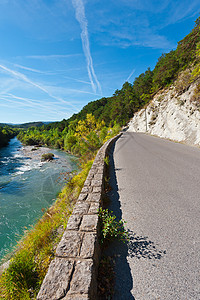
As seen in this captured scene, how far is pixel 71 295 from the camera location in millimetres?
1254

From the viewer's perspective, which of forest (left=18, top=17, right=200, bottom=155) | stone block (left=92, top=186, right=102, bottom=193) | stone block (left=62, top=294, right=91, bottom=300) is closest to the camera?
stone block (left=62, top=294, right=91, bottom=300)

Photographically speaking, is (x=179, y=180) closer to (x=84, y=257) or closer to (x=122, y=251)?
(x=122, y=251)

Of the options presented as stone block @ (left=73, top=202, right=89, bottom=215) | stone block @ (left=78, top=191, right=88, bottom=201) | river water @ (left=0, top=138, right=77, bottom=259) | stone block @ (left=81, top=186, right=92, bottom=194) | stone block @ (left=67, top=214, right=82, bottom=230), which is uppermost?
stone block @ (left=81, top=186, right=92, bottom=194)

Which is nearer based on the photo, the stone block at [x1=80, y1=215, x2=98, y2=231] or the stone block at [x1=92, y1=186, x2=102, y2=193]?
the stone block at [x1=80, y1=215, x2=98, y2=231]

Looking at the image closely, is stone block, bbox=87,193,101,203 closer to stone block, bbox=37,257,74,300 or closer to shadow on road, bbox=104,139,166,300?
shadow on road, bbox=104,139,166,300

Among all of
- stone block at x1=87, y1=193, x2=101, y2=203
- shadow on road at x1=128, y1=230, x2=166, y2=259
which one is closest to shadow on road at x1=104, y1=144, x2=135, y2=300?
shadow on road at x1=128, y1=230, x2=166, y2=259

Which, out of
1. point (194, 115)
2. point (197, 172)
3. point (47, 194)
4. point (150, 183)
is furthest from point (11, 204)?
point (194, 115)

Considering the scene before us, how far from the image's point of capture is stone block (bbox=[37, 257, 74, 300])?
4.20 ft

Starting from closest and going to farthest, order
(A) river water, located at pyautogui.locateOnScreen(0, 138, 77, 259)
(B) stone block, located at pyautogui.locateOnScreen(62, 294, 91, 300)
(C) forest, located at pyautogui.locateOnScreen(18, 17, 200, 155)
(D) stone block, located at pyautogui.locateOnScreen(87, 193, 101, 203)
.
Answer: (B) stone block, located at pyautogui.locateOnScreen(62, 294, 91, 300) → (D) stone block, located at pyautogui.locateOnScreen(87, 193, 101, 203) → (A) river water, located at pyautogui.locateOnScreen(0, 138, 77, 259) → (C) forest, located at pyautogui.locateOnScreen(18, 17, 200, 155)

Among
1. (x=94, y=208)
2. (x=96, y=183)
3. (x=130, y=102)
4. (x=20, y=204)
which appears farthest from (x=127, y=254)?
(x=130, y=102)

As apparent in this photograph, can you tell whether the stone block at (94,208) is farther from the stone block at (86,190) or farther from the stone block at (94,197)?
the stone block at (86,190)

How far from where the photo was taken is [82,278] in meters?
1.39

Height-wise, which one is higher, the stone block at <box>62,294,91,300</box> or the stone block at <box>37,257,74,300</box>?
the stone block at <box>62,294,91,300</box>

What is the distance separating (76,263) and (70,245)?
0.92 feet
